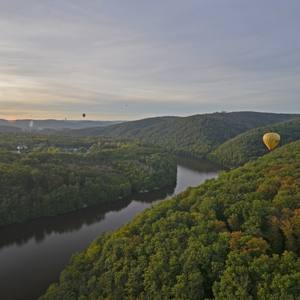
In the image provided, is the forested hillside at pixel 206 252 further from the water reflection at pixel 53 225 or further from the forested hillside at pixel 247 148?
the forested hillside at pixel 247 148

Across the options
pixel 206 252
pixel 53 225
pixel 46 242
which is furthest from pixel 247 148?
pixel 206 252

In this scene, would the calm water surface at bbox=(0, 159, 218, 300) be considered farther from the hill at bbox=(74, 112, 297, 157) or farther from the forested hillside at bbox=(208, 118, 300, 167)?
the hill at bbox=(74, 112, 297, 157)

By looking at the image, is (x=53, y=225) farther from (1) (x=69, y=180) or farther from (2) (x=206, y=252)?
(2) (x=206, y=252)

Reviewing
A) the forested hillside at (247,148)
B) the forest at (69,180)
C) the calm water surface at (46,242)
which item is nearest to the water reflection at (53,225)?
the calm water surface at (46,242)

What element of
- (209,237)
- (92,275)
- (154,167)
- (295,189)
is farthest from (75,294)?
(154,167)

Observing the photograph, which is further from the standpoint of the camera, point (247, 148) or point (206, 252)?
point (247, 148)

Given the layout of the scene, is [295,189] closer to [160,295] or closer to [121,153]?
[160,295]
